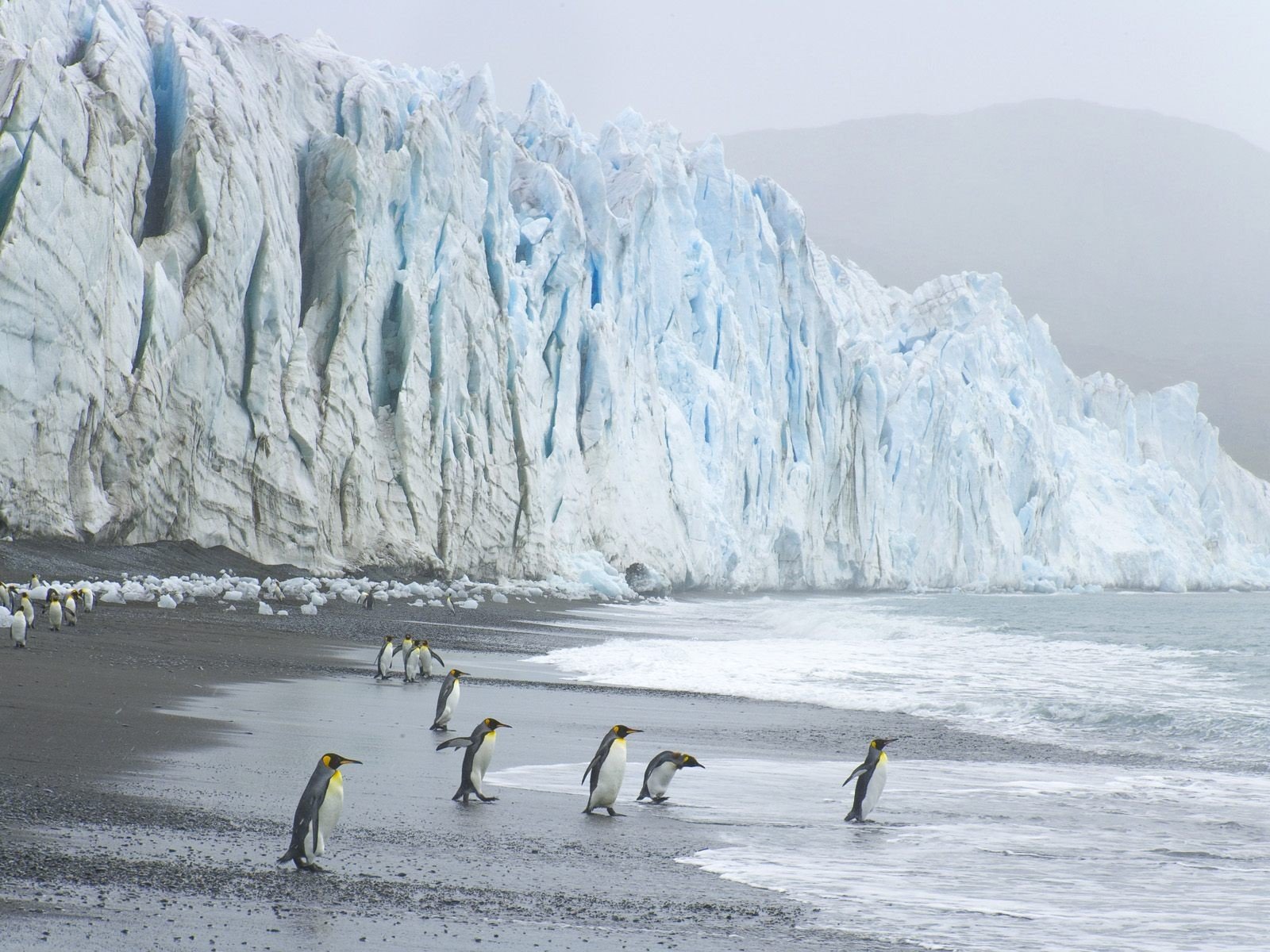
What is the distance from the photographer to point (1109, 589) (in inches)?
2832

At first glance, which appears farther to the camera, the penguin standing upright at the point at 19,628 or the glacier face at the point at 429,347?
the glacier face at the point at 429,347

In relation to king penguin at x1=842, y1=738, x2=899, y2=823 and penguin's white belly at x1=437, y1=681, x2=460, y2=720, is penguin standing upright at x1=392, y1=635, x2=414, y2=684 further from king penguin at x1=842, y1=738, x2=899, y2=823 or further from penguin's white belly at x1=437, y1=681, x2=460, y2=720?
king penguin at x1=842, y1=738, x2=899, y2=823

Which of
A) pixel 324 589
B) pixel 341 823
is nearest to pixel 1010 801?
pixel 341 823

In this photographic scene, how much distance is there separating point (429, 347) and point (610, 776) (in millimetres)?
27248

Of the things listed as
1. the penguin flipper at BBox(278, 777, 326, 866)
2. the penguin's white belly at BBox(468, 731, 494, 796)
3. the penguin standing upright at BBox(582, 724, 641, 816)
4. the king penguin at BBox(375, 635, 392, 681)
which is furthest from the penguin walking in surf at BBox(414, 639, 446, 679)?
the penguin flipper at BBox(278, 777, 326, 866)

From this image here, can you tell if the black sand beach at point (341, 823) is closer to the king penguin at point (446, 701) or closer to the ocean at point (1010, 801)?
the king penguin at point (446, 701)

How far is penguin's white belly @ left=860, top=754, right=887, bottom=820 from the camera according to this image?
6863mm

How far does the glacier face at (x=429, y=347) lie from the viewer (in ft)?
79.6

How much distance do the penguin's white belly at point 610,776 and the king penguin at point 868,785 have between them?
1.25 metres

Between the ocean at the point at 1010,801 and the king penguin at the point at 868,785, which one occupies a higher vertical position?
the king penguin at the point at 868,785

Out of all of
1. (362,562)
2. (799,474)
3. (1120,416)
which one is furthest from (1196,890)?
(1120,416)

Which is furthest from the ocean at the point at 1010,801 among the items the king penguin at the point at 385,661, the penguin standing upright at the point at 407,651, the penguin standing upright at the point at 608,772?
the king penguin at the point at 385,661

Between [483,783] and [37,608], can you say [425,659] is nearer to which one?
[37,608]

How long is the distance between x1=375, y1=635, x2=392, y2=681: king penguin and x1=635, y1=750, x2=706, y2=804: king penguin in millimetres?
6766
